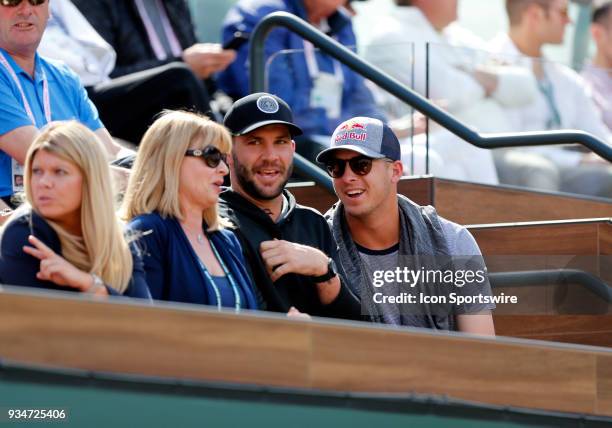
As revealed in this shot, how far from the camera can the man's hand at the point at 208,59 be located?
6727 millimetres

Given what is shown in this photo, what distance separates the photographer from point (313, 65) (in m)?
6.53

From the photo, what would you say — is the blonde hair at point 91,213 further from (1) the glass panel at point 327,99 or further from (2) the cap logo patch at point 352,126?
(1) the glass panel at point 327,99

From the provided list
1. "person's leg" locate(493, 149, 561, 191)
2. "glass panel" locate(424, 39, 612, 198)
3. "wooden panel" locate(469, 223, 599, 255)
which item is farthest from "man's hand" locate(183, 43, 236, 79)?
"wooden panel" locate(469, 223, 599, 255)

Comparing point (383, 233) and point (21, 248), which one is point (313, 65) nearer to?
point (383, 233)

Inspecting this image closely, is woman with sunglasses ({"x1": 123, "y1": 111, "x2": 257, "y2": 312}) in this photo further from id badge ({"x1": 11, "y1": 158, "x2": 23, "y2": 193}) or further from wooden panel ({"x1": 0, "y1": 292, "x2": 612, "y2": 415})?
id badge ({"x1": 11, "y1": 158, "x2": 23, "y2": 193})

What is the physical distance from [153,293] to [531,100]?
3.43 meters

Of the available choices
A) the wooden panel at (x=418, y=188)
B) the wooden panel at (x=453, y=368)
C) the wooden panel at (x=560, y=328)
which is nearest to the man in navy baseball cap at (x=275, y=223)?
the wooden panel at (x=453, y=368)

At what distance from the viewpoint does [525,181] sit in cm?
702

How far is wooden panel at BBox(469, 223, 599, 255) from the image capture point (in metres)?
5.85

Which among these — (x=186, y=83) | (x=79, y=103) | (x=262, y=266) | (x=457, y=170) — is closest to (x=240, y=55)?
(x=186, y=83)

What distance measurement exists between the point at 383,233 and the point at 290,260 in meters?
0.72

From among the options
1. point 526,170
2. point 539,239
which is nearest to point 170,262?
point 539,239

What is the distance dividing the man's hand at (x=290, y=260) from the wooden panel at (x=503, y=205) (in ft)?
6.09

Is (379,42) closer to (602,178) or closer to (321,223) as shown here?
(602,178)
